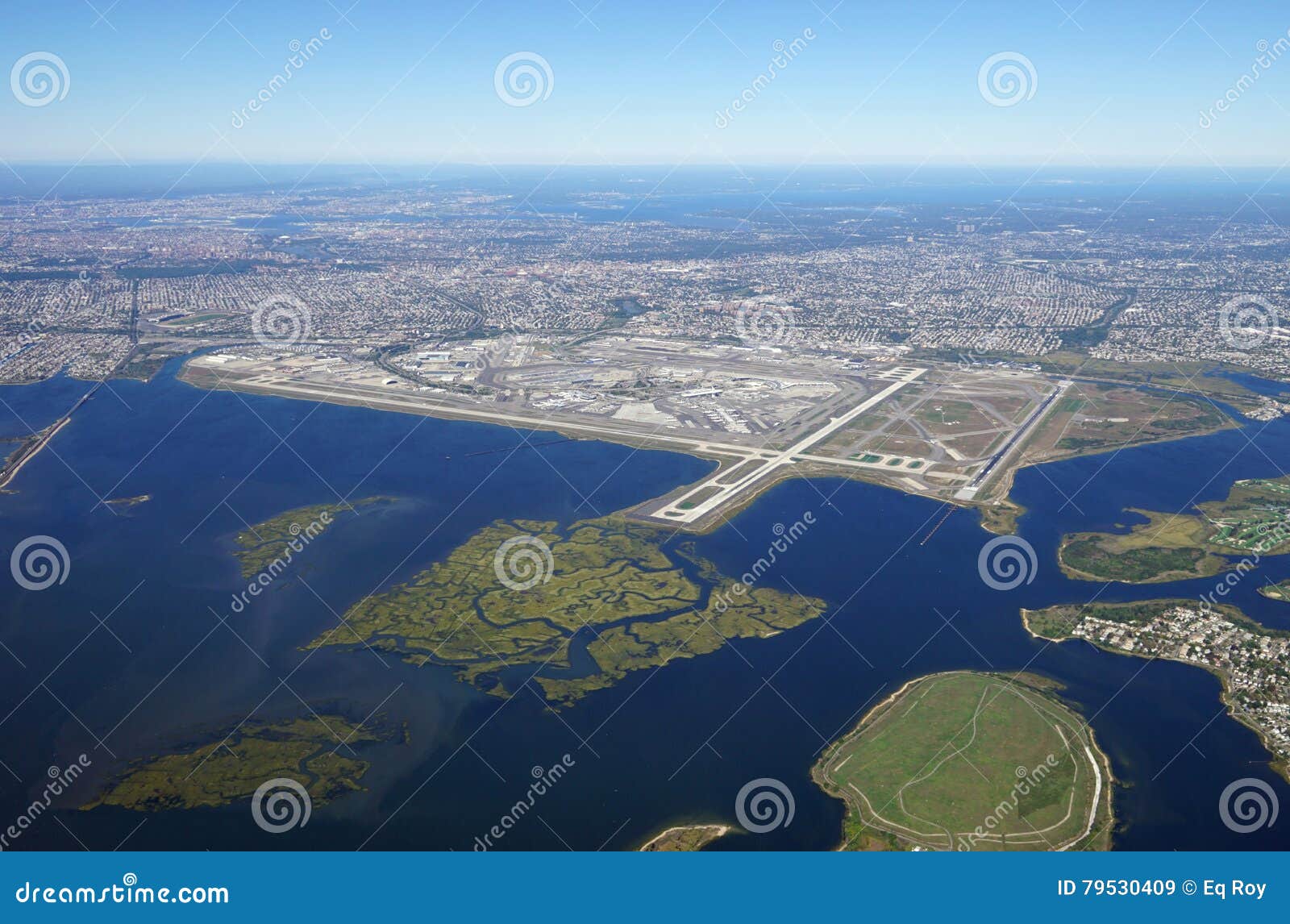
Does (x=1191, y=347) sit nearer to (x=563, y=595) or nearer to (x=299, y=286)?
(x=563, y=595)

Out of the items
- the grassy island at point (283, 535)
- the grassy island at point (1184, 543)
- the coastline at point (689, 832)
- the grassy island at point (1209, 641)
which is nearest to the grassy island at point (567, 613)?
the grassy island at point (283, 535)

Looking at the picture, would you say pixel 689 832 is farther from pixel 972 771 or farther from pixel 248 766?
pixel 248 766

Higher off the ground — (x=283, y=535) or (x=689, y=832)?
(x=283, y=535)

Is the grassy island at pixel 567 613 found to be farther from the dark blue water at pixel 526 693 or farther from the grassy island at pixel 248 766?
the grassy island at pixel 248 766

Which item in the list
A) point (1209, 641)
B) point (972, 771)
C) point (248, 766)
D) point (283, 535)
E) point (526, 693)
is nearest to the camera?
point (972, 771)

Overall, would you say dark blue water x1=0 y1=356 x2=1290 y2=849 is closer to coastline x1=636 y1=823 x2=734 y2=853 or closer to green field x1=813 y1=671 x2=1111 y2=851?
coastline x1=636 y1=823 x2=734 y2=853

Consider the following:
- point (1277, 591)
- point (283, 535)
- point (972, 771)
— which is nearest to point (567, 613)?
point (283, 535)

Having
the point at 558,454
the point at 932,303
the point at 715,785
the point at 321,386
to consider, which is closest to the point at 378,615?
the point at 715,785
